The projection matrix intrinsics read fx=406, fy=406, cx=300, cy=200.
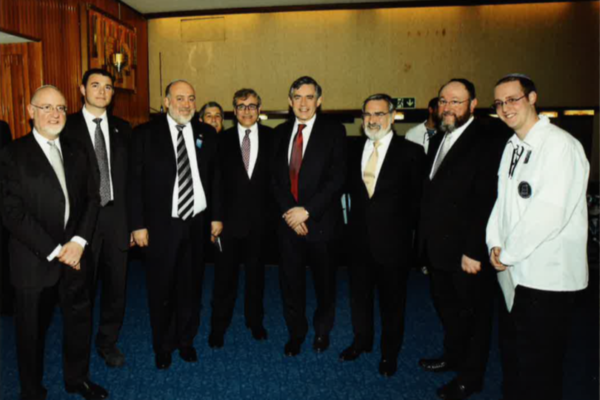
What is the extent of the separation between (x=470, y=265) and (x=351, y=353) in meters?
1.14

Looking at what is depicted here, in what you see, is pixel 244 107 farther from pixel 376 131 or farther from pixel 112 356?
pixel 112 356

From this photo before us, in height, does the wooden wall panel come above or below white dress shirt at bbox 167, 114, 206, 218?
above

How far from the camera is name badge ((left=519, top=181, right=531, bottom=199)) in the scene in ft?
6.48

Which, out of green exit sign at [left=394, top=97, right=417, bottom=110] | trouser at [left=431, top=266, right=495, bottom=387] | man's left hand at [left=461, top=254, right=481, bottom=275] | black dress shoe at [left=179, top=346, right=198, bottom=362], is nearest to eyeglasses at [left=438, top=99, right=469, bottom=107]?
man's left hand at [left=461, top=254, right=481, bottom=275]

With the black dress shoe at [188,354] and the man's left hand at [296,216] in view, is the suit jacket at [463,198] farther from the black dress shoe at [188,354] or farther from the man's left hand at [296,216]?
the black dress shoe at [188,354]

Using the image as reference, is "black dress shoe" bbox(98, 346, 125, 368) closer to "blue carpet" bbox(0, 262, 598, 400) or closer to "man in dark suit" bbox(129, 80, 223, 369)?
"blue carpet" bbox(0, 262, 598, 400)

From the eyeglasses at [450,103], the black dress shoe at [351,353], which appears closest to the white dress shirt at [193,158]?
the black dress shoe at [351,353]

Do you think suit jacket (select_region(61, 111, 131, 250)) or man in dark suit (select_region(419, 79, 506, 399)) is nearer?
man in dark suit (select_region(419, 79, 506, 399))

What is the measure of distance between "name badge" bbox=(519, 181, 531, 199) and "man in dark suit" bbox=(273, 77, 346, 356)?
3.84 ft

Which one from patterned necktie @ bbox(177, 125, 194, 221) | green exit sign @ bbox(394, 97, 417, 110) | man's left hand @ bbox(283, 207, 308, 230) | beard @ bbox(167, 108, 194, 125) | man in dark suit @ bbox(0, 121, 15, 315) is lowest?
man in dark suit @ bbox(0, 121, 15, 315)

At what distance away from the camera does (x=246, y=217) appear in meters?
3.09

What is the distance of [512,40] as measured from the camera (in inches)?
284

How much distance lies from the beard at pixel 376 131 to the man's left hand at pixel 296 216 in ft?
2.25

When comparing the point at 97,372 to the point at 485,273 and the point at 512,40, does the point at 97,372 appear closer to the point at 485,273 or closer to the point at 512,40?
the point at 485,273
